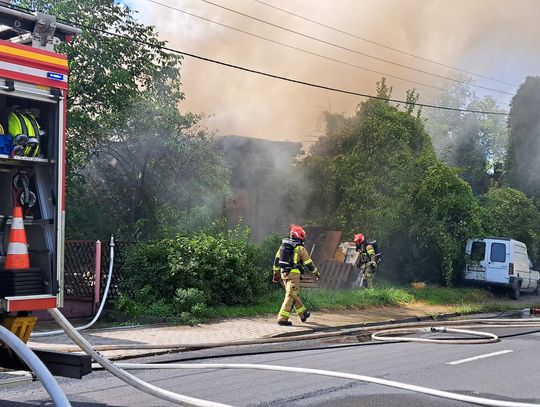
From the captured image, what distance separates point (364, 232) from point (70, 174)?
803 cm

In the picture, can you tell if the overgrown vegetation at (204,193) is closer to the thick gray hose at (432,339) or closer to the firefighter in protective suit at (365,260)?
the firefighter in protective suit at (365,260)

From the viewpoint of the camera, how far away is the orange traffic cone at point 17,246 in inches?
187

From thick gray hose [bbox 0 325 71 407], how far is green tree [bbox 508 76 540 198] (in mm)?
27420

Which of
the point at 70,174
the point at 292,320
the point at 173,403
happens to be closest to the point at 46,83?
the point at 173,403

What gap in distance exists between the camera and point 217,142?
62.4ft

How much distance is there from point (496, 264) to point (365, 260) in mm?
4519

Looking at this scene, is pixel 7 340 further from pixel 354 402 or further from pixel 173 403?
pixel 354 402

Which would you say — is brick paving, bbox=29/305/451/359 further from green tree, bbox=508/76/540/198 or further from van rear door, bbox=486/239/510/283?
green tree, bbox=508/76/540/198

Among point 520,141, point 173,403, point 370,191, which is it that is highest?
point 520,141

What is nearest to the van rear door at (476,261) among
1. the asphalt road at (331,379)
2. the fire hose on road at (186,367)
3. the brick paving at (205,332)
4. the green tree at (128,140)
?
the brick paving at (205,332)

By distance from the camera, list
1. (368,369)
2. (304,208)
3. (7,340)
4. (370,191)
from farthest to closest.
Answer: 1. (304,208)
2. (370,191)
3. (368,369)
4. (7,340)

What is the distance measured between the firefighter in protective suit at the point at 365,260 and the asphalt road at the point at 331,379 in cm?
697

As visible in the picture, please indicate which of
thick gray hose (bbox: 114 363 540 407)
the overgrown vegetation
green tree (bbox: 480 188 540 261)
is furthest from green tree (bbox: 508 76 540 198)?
thick gray hose (bbox: 114 363 540 407)

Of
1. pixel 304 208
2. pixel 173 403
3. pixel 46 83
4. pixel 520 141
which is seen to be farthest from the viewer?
pixel 520 141
